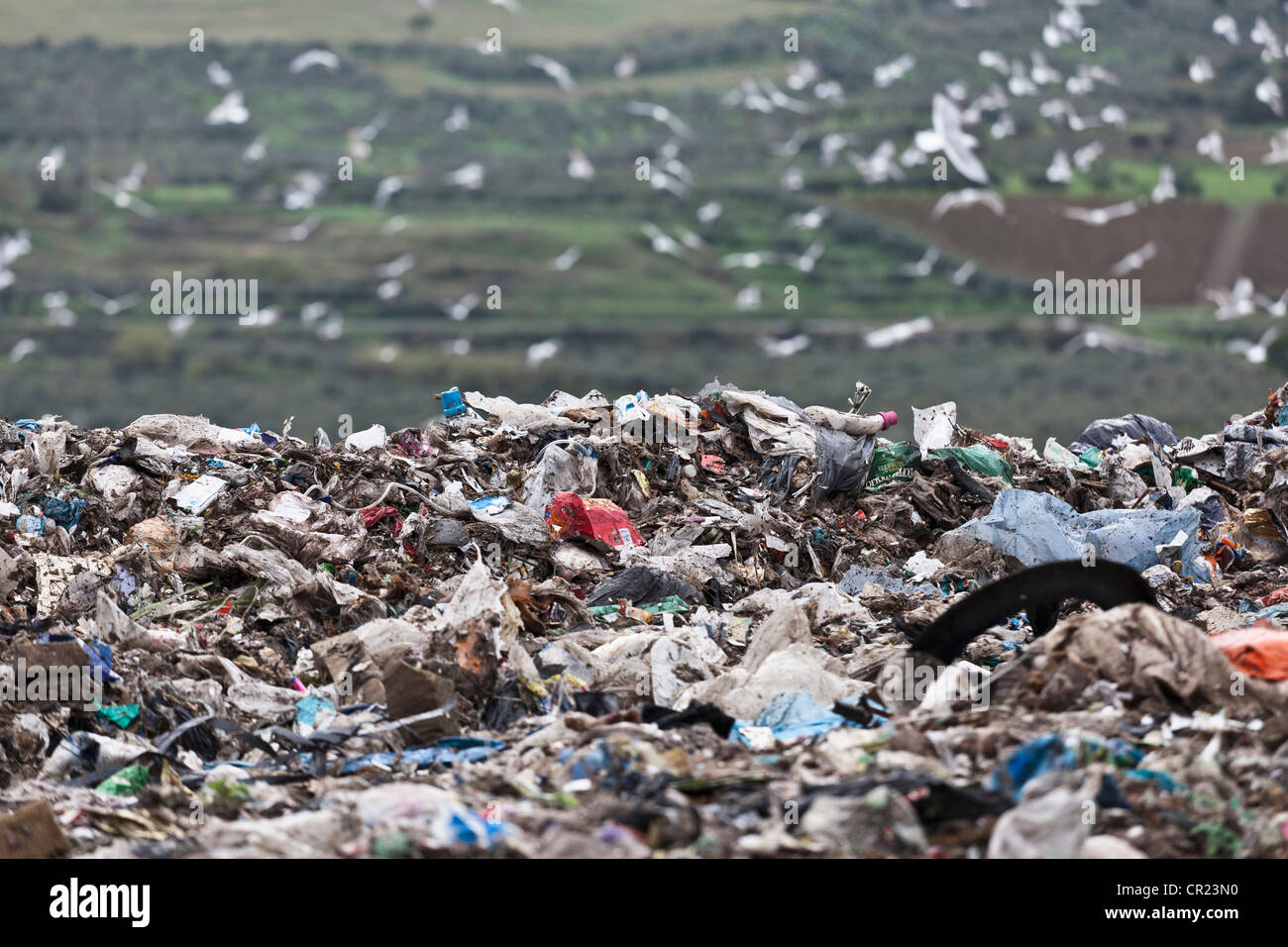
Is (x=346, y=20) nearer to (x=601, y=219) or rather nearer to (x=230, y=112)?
(x=230, y=112)

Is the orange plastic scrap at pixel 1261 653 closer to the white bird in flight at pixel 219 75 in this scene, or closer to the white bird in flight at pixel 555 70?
the white bird in flight at pixel 555 70

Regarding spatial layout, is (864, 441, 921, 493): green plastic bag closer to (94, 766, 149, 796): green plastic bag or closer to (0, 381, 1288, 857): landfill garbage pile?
(0, 381, 1288, 857): landfill garbage pile

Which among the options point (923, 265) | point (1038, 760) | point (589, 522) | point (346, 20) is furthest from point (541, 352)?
point (1038, 760)

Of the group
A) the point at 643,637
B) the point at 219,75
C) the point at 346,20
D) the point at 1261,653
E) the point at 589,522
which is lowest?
the point at 1261,653

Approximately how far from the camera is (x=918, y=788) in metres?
3.21

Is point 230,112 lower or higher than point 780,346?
higher

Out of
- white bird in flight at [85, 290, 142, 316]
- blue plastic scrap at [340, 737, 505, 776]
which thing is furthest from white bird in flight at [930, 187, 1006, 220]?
blue plastic scrap at [340, 737, 505, 776]

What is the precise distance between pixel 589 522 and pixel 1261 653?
4054 mm

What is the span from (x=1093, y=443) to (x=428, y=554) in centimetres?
548

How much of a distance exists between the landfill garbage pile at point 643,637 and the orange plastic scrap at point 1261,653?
15 millimetres

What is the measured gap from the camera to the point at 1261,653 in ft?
13.1

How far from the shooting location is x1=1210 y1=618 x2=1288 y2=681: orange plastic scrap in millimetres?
3941

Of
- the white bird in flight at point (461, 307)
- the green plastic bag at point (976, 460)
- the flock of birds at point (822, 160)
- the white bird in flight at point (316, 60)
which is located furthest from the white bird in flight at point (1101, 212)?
the green plastic bag at point (976, 460)
